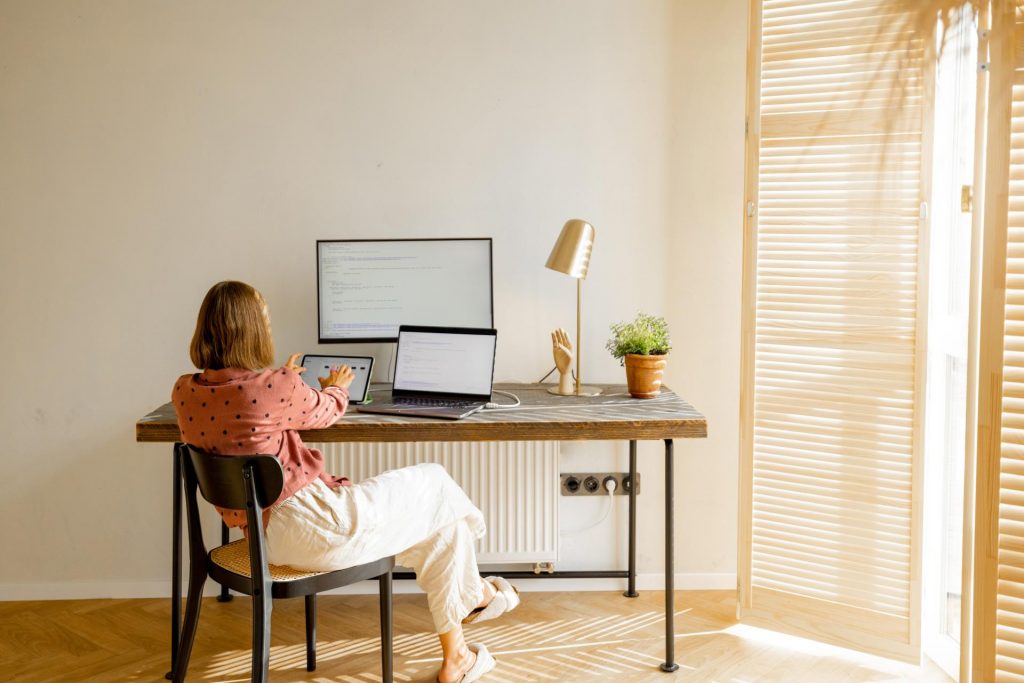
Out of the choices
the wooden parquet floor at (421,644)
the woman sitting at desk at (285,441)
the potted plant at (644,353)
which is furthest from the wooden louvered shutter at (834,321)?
the woman sitting at desk at (285,441)

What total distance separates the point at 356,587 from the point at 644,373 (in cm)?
139

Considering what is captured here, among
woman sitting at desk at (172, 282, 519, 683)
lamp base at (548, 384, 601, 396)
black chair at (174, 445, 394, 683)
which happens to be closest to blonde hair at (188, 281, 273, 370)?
woman sitting at desk at (172, 282, 519, 683)

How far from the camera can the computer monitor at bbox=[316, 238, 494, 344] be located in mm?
3082

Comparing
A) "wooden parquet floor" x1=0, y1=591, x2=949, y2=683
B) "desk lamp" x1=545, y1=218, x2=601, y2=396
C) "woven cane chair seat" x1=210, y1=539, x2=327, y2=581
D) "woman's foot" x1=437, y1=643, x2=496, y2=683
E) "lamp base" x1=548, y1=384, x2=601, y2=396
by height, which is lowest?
"wooden parquet floor" x1=0, y1=591, x2=949, y2=683

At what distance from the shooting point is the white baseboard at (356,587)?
10.6 ft

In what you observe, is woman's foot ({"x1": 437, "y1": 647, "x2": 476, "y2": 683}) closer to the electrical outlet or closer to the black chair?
the black chair

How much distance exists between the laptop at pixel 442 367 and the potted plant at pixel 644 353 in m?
0.45

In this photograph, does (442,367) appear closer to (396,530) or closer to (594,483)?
(396,530)

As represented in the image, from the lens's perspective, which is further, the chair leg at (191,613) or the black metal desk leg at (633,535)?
the black metal desk leg at (633,535)

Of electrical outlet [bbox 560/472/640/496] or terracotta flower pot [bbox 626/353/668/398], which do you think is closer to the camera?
terracotta flower pot [bbox 626/353/668/398]

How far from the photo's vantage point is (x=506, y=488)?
10.5 ft

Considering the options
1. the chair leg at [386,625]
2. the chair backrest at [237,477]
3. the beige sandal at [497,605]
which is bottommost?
the beige sandal at [497,605]

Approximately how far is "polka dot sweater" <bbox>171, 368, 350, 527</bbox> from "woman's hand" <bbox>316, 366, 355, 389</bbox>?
0.30 meters

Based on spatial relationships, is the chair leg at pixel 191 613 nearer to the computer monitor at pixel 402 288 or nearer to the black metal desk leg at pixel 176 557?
the black metal desk leg at pixel 176 557
